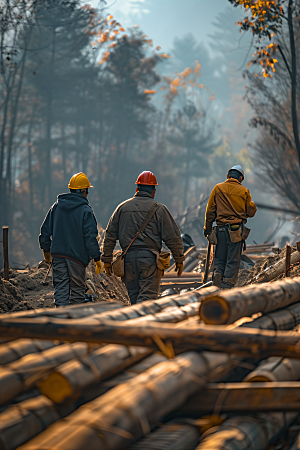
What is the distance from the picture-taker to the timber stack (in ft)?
6.26

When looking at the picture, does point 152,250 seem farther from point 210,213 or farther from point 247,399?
point 247,399

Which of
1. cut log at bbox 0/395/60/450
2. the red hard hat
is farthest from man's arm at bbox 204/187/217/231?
cut log at bbox 0/395/60/450

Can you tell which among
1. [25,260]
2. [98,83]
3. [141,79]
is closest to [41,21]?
[98,83]

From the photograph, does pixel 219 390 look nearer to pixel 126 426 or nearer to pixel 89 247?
pixel 126 426

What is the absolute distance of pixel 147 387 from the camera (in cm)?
204

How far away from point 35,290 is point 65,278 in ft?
6.47

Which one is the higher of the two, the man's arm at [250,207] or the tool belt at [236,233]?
the man's arm at [250,207]

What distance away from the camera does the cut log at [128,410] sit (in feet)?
5.71

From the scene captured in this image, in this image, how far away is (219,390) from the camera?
2256 millimetres

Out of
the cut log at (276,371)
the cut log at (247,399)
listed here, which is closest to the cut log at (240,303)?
the cut log at (276,371)

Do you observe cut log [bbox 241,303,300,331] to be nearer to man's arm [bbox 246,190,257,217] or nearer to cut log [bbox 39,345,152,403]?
cut log [bbox 39,345,152,403]

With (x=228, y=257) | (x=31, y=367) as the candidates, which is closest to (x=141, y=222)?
(x=228, y=257)

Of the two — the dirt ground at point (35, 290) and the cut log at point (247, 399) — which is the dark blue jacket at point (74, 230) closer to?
the dirt ground at point (35, 290)

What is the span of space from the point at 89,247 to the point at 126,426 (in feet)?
12.9
